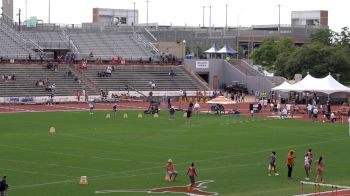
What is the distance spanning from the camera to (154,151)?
44.6 metres

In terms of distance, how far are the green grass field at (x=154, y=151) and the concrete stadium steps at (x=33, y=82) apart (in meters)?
13.6

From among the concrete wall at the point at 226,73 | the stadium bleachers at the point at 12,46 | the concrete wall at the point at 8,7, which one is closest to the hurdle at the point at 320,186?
the stadium bleachers at the point at 12,46

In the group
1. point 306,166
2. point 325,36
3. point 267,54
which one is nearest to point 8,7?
point 267,54

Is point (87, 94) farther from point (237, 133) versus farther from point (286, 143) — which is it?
point (286, 143)

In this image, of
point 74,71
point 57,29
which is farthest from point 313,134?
point 57,29

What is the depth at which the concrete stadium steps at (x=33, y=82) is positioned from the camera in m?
79.7

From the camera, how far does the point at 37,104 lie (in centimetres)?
7825

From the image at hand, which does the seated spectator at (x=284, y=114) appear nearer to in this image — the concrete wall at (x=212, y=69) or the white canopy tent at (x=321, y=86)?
the white canopy tent at (x=321, y=86)

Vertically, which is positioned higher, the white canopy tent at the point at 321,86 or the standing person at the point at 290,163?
the white canopy tent at the point at 321,86

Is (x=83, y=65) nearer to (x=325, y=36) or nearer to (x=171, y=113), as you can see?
(x=171, y=113)

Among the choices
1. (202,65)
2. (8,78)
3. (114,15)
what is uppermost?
(114,15)

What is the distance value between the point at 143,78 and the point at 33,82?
13670mm

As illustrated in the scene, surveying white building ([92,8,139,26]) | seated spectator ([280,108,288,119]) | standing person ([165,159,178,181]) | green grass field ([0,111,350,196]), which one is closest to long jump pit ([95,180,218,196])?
green grass field ([0,111,350,196])

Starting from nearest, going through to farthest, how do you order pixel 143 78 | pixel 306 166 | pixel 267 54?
pixel 306 166, pixel 143 78, pixel 267 54
